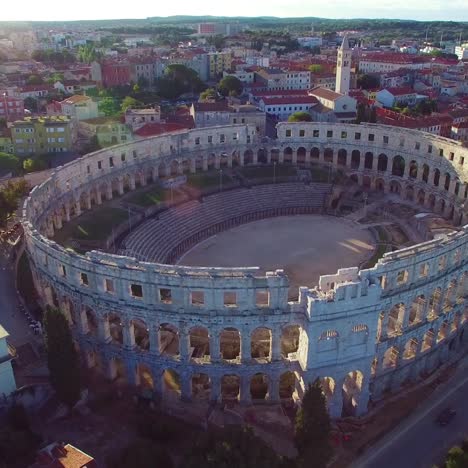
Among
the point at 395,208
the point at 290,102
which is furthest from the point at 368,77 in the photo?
the point at 395,208

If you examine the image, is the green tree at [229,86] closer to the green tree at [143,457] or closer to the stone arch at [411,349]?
the stone arch at [411,349]

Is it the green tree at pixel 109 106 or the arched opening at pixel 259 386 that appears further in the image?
the green tree at pixel 109 106

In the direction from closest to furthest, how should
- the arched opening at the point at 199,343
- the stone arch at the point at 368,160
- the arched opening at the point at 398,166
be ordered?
1. the arched opening at the point at 199,343
2. the arched opening at the point at 398,166
3. the stone arch at the point at 368,160

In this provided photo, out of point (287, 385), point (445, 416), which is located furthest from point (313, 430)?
point (445, 416)

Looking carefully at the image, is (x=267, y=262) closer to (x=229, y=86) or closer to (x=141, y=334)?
(x=141, y=334)

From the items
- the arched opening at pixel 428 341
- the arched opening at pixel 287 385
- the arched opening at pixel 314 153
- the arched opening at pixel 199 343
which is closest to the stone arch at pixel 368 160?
the arched opening at pixel 314 153
